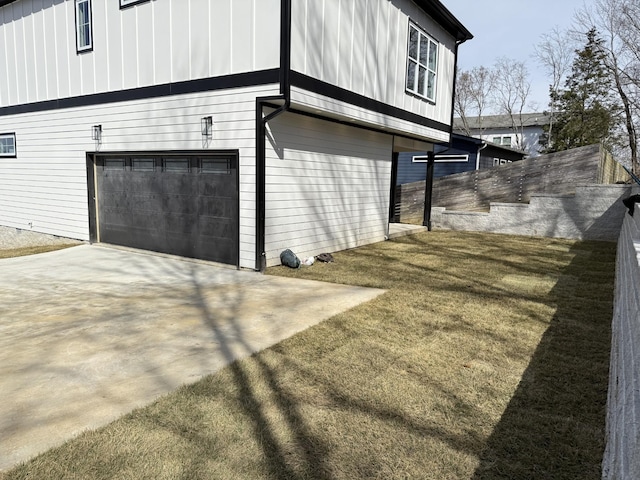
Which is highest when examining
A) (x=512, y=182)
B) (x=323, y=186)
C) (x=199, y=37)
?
(x=199, y=37)

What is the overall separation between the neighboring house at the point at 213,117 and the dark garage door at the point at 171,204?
0.03 metres

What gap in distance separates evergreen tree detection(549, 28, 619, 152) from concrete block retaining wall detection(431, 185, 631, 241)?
17062mm

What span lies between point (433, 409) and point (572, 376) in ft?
4.21

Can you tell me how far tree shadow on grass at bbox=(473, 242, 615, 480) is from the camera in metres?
2.29

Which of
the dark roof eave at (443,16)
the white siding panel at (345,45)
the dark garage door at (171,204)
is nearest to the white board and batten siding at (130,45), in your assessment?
the dark roof eave at (443,16)

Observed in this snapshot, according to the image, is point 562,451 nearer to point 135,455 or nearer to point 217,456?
point 217,456

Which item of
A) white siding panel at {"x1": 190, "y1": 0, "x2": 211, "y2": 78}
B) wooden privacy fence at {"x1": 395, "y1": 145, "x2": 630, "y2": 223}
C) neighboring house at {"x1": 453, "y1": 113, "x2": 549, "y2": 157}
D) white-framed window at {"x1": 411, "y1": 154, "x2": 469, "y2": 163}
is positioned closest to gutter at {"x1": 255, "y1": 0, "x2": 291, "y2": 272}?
white siding panel at {"x1": 190, "y1": 0, "x2": 211, "y2": 78}

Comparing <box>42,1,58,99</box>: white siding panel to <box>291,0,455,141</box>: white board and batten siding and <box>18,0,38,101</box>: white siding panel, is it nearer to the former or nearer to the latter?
<box>18,0,38,101</box>: white siding panel

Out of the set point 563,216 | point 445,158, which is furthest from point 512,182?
point 445,158

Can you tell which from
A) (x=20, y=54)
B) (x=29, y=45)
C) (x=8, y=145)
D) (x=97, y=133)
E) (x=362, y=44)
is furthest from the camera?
(x=8, y=145)

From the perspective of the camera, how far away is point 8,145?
1086 centimetres

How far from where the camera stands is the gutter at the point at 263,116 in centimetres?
611

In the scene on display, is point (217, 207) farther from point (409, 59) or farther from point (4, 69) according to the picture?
point (4, 69)

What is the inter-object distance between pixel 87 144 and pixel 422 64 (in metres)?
7.81
